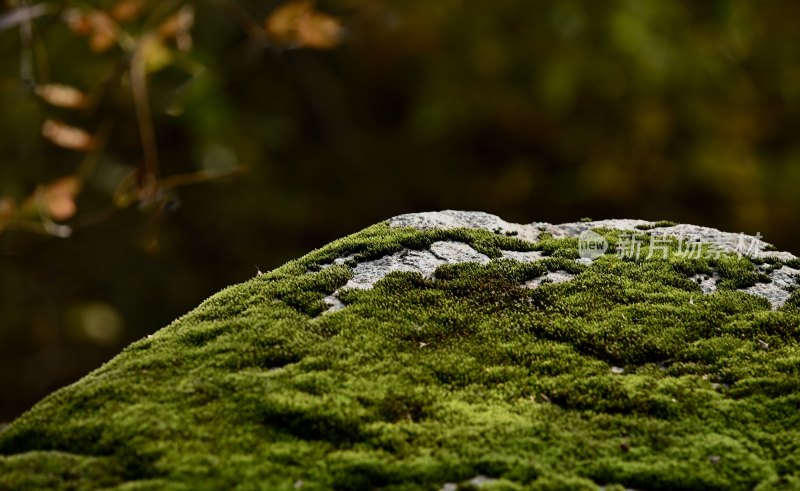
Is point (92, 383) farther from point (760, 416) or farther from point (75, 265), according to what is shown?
point (75, 265)

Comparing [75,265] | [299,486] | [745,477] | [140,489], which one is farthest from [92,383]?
[75,265]

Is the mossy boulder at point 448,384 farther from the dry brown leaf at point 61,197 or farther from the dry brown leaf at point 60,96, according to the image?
the dry brown leaf at point 60,96

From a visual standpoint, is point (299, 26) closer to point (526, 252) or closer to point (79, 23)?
point (79, 23)

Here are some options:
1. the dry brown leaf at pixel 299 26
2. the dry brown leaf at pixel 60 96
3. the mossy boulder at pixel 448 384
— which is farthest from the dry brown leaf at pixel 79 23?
the mossy boulder at pixel 448 384

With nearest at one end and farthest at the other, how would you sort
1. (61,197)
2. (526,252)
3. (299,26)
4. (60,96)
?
(60,96)
(61,197)
(299,26)
(526,252)

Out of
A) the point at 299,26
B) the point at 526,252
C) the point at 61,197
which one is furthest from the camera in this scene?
the point at 526,252

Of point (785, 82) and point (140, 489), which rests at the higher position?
point (785, 82)

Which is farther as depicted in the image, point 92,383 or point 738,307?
point 738,307

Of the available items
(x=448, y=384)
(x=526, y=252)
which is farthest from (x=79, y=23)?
(x=526, y=252)
